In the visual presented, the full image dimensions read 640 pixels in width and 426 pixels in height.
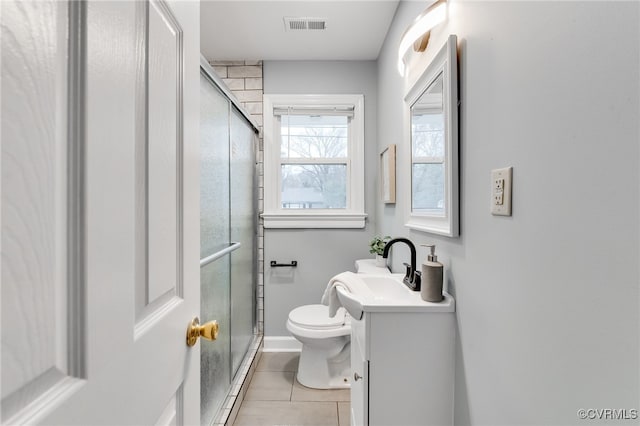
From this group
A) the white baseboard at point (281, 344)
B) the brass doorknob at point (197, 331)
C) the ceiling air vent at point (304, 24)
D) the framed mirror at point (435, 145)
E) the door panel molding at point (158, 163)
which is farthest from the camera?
the white baseboard at point (281, 344)

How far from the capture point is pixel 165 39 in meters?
0.56

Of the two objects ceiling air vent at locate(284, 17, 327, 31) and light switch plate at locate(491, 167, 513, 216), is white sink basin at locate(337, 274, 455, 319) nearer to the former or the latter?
light switch plate at locate(491, 167, 513, 216)

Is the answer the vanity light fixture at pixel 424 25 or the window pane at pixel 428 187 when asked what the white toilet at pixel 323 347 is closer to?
the window pane at pixel 428 187

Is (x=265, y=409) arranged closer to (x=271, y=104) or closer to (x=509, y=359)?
(x=509, y=359)

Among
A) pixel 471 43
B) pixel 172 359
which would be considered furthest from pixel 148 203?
pixel 471 43

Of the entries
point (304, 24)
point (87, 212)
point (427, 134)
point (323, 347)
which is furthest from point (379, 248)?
point (87, 212)

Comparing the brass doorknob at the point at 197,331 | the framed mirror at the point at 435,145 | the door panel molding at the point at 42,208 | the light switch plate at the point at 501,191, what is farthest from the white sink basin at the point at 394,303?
the door panel molding at the point at 42,208

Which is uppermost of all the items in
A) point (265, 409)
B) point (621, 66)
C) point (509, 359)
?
point (621, 66)

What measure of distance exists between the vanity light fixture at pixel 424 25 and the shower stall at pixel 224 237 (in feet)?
2.93

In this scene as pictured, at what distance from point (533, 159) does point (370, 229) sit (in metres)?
1.90

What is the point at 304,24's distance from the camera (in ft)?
6.72

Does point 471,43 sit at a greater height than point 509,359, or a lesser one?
greater

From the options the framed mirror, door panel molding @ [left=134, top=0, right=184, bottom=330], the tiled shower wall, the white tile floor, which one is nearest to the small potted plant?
the framed mirror

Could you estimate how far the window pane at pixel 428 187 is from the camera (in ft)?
3.79
